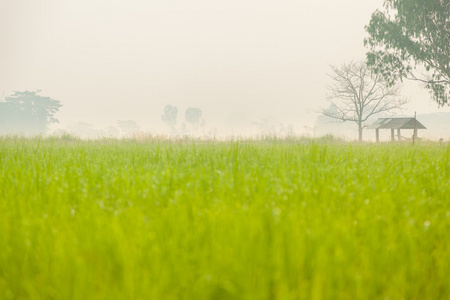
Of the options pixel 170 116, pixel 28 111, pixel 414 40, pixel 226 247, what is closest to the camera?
pixel 226 247

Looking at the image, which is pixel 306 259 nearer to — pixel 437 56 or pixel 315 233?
pixel 315 233

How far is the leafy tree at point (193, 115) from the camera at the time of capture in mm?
121125

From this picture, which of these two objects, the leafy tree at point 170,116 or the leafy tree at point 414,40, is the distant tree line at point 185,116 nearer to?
the leafy tree at point 170,116

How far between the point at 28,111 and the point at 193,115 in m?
55.5

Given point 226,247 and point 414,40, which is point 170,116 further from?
point 226,247

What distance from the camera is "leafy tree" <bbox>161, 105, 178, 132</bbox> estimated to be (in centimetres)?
11375

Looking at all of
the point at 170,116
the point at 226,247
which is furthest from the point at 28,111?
the point at 226,247

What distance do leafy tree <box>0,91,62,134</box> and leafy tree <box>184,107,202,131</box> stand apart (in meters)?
51.5

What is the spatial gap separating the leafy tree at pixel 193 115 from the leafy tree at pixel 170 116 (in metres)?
7.32

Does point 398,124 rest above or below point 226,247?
above

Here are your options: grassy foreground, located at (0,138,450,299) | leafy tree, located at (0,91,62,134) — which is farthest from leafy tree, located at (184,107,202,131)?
grassy foreground, located at (0,138,450,299)

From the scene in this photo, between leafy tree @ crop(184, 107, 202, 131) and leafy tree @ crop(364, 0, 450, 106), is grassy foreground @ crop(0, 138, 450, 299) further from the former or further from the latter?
leafy tree @ crop(184, 107, 202, 131)

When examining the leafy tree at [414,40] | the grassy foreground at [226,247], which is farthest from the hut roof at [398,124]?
the grassy foreground at [226,247]

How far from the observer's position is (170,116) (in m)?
114
